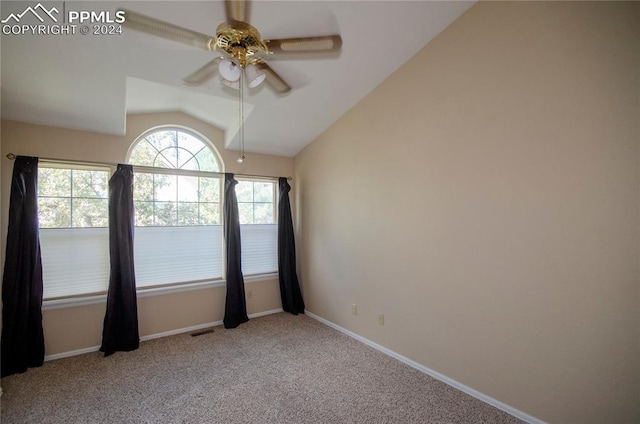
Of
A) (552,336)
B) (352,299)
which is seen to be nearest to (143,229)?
(352,299)

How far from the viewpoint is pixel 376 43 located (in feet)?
8.09

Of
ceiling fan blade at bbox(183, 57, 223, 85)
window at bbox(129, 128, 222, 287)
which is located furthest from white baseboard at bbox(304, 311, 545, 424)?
ceiling fan blade at bbox(183, 57, 223, 85)

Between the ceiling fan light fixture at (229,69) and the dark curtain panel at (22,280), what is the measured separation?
7.87ft

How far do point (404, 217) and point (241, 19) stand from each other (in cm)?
210

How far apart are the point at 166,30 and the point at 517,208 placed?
8.30ft

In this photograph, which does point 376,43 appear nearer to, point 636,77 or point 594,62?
point 594,62

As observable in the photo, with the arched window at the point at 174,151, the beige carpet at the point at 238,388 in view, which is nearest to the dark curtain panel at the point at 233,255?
the arched window at the point at 174,151

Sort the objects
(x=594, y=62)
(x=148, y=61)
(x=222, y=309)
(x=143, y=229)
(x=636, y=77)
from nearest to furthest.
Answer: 1. (x=636, y=77)
2. (x=594, y=62)
3. (x=148, y=61)
4. (x=143, y=229)
5. (x=222, y=309)

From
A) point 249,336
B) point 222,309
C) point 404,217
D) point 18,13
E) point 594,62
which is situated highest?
point 18,13

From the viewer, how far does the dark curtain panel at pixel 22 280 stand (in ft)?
8.50

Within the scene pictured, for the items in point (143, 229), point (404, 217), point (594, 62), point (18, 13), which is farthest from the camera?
point (143, 229)

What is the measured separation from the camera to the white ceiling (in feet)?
6.66

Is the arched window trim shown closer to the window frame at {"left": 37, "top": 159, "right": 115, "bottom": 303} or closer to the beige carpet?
the window frame at {"left": 37, "top": 159, "right": 115, "bottom": 303}

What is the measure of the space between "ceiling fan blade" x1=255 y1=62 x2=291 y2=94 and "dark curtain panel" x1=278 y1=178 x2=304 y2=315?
79.7 inches
